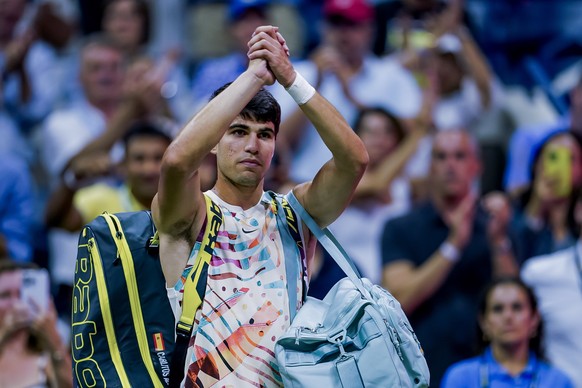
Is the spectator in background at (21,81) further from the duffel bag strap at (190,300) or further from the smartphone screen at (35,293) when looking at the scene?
the duffel bag strap at (190,300)

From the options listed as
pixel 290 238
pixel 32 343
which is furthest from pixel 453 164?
pixel 290 238

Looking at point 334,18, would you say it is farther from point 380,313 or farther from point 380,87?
point 380,313

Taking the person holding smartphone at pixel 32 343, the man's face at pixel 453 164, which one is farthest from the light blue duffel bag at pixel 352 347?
the man's face at pixel 453 164

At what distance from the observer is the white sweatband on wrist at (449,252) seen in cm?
746

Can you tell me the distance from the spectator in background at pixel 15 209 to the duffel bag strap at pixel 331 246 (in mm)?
3711

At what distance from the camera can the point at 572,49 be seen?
10102 millimetres

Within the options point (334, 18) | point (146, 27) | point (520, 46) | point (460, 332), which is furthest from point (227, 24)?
point (460, 332)

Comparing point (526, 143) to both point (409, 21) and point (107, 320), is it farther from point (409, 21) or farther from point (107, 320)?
point (107, 320)

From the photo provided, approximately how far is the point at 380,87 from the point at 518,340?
313cm

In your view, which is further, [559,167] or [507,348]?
[559,167]

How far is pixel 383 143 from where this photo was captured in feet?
28.4

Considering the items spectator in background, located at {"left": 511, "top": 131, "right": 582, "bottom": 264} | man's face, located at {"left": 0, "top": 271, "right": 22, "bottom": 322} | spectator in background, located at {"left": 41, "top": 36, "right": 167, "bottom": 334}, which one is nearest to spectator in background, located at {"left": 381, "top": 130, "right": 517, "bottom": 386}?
spectator in background, located at {"left": 511, "top": 131, "right": 582, "bottom": 264}

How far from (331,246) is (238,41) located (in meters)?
4.90

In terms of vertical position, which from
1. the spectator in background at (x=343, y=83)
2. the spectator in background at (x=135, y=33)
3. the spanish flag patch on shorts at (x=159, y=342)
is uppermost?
the spectator in background at (x=135, y=33)
